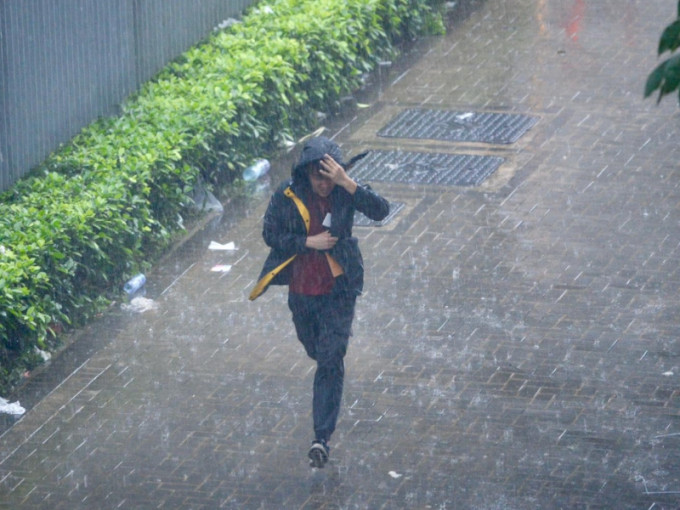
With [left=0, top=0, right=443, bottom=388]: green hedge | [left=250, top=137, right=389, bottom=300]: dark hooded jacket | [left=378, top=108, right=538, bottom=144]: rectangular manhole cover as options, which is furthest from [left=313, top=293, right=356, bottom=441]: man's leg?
[left=378, top=108, right=538, bottom=144]: rectangular manhole cover

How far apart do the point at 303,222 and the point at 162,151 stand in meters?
3.42

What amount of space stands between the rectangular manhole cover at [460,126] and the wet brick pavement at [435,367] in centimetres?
18

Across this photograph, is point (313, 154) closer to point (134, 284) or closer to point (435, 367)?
point (435, 367)

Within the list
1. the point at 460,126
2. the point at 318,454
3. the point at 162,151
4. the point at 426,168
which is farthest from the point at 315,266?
the point at 460,126

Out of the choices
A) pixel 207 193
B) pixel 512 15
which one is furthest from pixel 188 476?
pixel 512 15

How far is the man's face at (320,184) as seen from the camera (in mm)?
7332

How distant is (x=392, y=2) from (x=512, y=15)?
271cm

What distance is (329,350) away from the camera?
739 centimetres

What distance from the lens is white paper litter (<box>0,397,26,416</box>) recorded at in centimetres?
838

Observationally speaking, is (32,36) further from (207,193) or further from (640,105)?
(640,105)

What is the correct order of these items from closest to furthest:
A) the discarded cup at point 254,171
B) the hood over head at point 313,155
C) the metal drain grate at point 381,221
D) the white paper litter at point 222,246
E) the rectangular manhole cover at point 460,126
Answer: the hood over head at point 313,155
the white paper litter at point 222,246
the metal drain grate at point 381,221
the discarded cup at point 254,171
the rectangular manhole cover at point 460,126

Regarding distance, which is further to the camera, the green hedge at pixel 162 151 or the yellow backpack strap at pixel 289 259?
the green hedge at pixel 162 151

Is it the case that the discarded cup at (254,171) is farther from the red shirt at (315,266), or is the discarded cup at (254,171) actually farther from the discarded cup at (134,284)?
the red shirt at (315,266)

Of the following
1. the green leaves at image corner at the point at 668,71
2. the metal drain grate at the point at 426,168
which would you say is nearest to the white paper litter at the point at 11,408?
the metal drain grate at the point at 426,168
